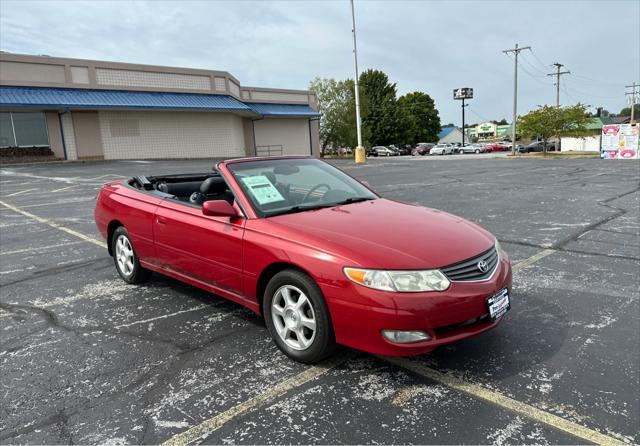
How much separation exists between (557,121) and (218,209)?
41.6m

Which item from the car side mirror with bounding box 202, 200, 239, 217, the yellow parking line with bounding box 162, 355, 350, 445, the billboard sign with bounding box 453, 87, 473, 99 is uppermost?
the billboard sign with bounding box 453, 87, 473, 99

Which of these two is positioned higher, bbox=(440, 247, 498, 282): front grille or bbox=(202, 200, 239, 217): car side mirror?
bbox=(202, 200, 239, 217): car side mirror

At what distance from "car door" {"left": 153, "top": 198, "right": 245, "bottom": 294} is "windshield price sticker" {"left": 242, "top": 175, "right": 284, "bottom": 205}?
28 cm

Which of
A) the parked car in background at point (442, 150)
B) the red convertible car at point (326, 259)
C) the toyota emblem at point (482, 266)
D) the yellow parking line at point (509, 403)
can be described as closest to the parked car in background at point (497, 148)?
the parked car in background at point (442, 150)

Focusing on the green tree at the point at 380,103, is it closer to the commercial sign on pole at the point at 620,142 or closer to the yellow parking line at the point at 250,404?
the commercial sign on pole at the point at 620,142

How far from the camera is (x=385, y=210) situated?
3.90 metres

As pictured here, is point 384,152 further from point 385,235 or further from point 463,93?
point 385,235

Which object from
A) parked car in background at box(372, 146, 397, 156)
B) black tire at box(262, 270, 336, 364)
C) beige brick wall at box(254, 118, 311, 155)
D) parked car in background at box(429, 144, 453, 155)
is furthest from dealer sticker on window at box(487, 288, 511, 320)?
parked car in background at box(372, 146, 397, 156)

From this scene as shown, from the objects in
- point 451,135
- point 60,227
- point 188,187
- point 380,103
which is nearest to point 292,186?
point 188,187

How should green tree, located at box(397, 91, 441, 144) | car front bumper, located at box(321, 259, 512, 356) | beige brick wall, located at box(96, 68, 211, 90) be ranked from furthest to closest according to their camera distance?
1. green tree, located at box(397, 91, 441, 144)
2. beige brick wall, located at box(96, 68, 211, 90)
3. car front bumper, located at box(321, 259, 512, 356)

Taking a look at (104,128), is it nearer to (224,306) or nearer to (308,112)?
(308,112)

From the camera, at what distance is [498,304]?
3104mm

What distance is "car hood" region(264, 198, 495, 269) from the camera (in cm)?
292

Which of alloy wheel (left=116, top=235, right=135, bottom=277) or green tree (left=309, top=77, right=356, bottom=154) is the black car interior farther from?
green tree (left=309, top=77, right=356, bottom=154)
